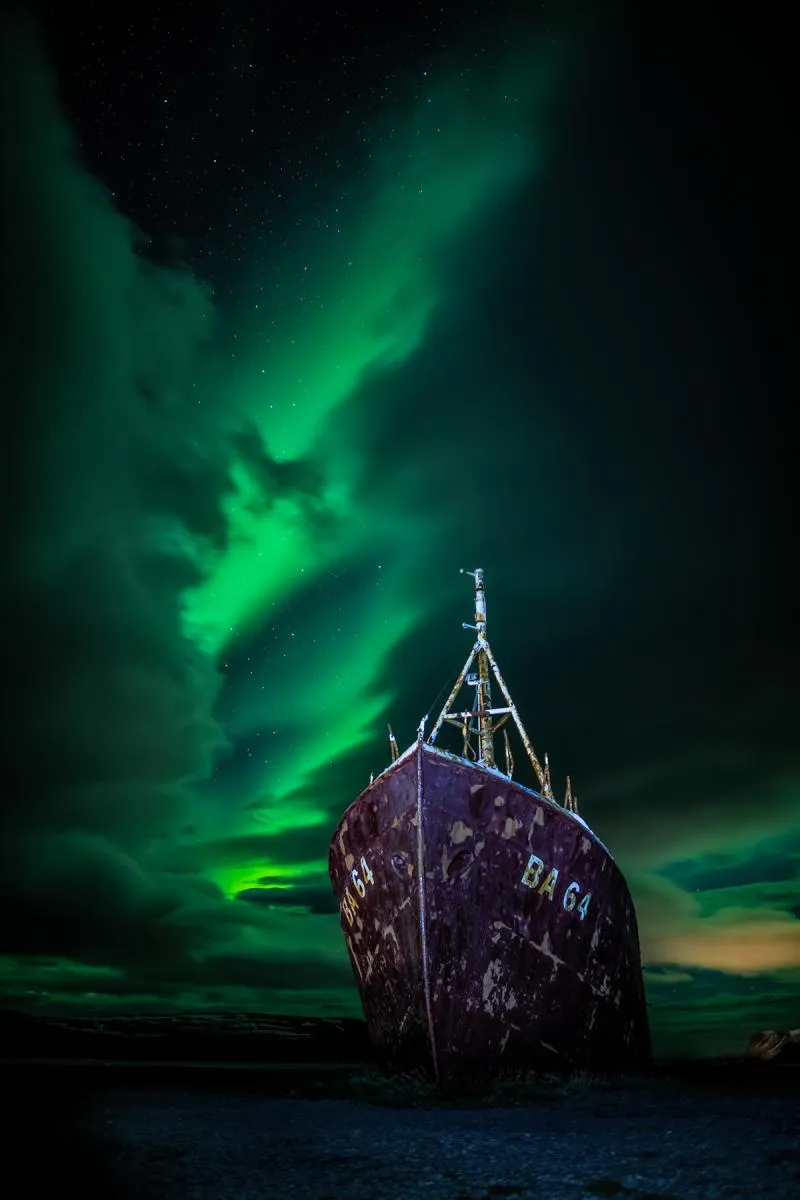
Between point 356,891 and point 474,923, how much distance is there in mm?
3500

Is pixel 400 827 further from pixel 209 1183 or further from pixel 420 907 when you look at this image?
pixel 209 1183

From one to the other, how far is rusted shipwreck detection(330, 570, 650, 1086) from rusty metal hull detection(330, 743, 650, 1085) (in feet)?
0.09

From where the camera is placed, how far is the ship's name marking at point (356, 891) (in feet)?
59.2

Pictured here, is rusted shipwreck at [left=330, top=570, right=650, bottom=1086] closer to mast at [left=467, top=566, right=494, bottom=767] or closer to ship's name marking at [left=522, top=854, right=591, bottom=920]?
ship's name marking at [left=522, top=854, right=591, bottom=920]

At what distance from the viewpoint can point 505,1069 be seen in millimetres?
15742

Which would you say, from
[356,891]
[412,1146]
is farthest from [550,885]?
[412,1146]

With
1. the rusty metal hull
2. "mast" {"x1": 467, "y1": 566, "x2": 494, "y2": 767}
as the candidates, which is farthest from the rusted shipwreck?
"mast" {"x1": 467, "y1": 566, "x2": 494, "y2": 767}

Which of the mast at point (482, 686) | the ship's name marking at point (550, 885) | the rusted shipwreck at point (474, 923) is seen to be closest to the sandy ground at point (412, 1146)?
the rusted shipwreck at point (474, 923)

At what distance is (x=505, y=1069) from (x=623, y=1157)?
6988 mm

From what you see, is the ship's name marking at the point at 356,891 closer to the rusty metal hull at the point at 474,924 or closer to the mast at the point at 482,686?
the rusty metal hull at the point at 474,924

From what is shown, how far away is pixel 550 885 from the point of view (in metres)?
17.1

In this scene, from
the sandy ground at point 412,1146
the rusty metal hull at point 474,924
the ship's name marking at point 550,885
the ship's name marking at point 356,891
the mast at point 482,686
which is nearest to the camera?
the sandy ground at point 412,1146

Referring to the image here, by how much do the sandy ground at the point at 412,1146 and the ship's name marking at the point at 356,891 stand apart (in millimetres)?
3644

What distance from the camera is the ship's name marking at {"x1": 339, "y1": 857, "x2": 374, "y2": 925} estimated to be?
59.2 ft
